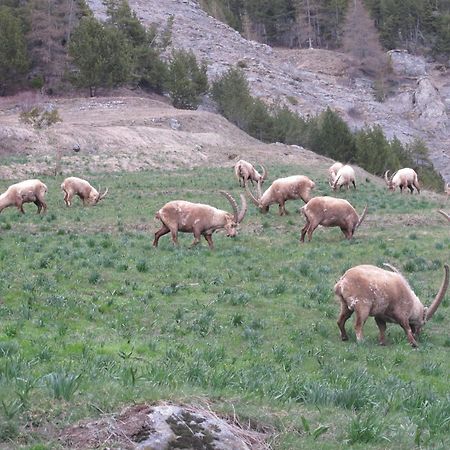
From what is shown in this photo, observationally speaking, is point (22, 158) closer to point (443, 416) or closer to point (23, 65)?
point (23, 65)

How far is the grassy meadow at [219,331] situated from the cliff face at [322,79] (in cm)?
5784

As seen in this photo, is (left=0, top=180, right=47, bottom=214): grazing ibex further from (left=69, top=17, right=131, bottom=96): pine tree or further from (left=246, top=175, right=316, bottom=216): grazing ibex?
(left=69, top=17, right=131, bottom=96): pine tree

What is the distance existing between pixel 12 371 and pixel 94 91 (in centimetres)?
5573

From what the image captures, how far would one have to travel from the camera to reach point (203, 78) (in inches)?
2633

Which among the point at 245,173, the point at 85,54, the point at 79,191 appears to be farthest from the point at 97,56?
the point at 79,191

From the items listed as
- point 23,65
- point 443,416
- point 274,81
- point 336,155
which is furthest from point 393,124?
point 443,416

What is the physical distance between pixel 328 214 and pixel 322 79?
78509 mm

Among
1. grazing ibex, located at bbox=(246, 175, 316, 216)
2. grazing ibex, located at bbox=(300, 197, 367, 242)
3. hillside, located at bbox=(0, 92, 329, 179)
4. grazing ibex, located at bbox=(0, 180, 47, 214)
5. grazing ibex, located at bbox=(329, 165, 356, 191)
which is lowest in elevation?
hillside, located at bbox=(0, 92, 329, 179)

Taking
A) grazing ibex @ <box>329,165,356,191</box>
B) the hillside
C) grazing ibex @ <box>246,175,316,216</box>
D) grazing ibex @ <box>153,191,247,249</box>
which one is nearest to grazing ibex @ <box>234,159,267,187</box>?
grazing ibex @ <box>329,165,356,191</box>

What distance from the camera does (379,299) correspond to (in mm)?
11828

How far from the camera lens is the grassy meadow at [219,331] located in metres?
6.57

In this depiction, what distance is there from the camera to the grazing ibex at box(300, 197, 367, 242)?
20.2m

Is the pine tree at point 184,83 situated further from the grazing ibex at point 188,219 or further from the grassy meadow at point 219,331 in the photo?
the grazing ibex at point 188,219

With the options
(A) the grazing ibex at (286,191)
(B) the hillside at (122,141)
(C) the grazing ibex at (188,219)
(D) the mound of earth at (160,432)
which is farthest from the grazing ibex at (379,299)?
(B) the hillside at (122,141)
